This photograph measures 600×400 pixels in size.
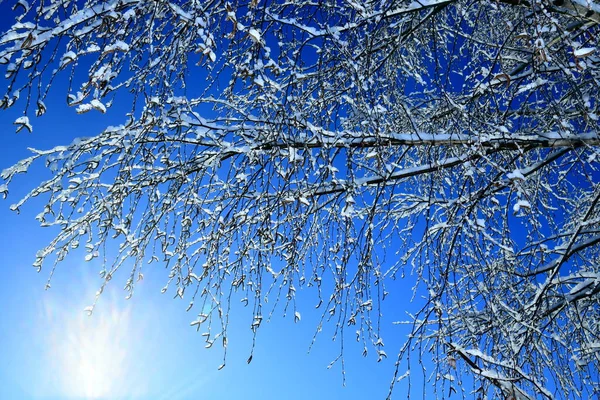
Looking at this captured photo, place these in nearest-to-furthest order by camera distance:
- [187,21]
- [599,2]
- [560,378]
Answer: [187,21] → [599,2] → [560,378]

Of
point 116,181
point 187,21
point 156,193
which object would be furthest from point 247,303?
point 187,21

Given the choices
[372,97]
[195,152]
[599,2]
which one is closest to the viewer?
[372,97]

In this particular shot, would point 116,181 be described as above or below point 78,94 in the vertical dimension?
above

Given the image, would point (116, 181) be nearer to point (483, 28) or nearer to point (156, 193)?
point (156, 193)

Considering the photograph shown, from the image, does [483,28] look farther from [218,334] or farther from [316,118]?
[218,334]

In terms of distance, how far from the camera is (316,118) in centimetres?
236

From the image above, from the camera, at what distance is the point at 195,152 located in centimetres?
246

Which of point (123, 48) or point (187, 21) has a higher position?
point (187, 21)

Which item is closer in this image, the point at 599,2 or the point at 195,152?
the point at 599,2

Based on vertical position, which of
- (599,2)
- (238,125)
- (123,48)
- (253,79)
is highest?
(599,2)

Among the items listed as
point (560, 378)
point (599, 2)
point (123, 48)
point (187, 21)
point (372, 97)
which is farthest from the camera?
point (560, 378)

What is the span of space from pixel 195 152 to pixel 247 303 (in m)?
0.97

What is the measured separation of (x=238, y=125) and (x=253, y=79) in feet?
2.40

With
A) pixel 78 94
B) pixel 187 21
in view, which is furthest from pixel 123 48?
pixel 187 21
